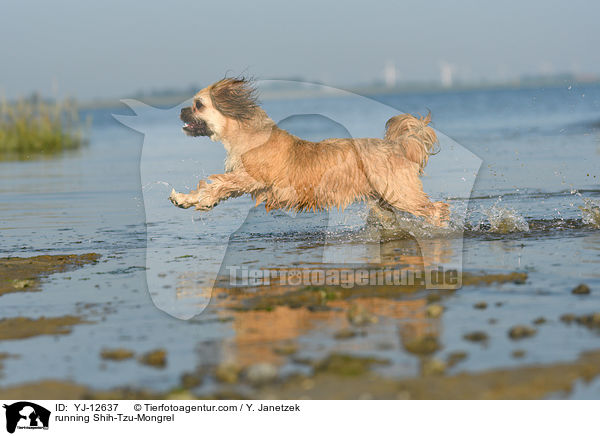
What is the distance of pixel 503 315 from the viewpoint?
498 centimetres

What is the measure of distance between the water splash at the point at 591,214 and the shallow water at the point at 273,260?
0.03 m

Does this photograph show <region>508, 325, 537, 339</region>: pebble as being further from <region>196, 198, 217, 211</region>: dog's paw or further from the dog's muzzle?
the dog's muzzle

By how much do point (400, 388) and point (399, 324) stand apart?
3.64 feet

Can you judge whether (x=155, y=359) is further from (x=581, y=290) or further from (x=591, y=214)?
(x=591, y=214)

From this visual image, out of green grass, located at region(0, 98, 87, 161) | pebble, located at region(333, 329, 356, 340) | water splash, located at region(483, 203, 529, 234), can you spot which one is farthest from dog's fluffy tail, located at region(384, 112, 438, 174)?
green grass, located at region(0, 98, 87, 161)

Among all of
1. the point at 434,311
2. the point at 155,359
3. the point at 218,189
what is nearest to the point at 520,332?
the point at 434,311

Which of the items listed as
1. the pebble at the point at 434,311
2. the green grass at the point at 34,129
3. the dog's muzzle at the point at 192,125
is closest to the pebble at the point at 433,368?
the pebble at the point at 434,311

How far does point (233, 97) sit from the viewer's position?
7.67 metres

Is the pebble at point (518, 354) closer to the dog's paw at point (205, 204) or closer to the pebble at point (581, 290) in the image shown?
the pebble at point (581, 290)

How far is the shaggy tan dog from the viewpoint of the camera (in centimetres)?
771

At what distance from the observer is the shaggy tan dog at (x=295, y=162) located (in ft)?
25.3

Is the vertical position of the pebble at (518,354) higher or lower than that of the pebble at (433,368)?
higher

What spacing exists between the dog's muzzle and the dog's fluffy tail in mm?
1969
